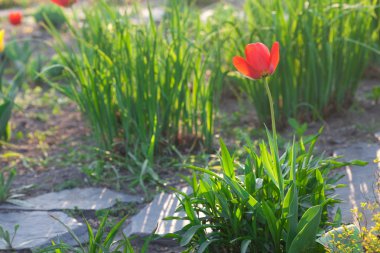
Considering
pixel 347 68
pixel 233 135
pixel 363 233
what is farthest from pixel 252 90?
pixel 363 233

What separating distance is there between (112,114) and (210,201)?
1.30m

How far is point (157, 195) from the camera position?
3.22 metres

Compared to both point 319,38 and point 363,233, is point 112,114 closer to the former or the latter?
point 319,38

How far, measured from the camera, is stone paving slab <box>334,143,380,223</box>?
2.77 metres

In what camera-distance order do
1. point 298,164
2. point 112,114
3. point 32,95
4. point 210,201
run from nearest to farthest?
point 210,201 < point 298,164 < point 112,114 < point 32,95

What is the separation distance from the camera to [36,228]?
2982mm

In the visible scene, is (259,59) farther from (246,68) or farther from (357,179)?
(357,179)

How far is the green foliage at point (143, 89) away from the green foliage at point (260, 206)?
921 millimetres

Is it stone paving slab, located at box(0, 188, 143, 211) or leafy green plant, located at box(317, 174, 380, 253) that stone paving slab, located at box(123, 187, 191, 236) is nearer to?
stone paving slab, located at box(0, 188, 143, 211)

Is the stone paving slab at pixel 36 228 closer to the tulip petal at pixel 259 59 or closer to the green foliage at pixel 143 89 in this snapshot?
the green foliage at pixel 143 89

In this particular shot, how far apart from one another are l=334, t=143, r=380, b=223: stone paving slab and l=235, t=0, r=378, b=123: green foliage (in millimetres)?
357

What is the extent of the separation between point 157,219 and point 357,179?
3.10 ft

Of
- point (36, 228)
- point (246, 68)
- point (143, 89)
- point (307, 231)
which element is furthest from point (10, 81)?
point (307, 231)

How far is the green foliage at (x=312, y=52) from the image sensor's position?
3.67 m
